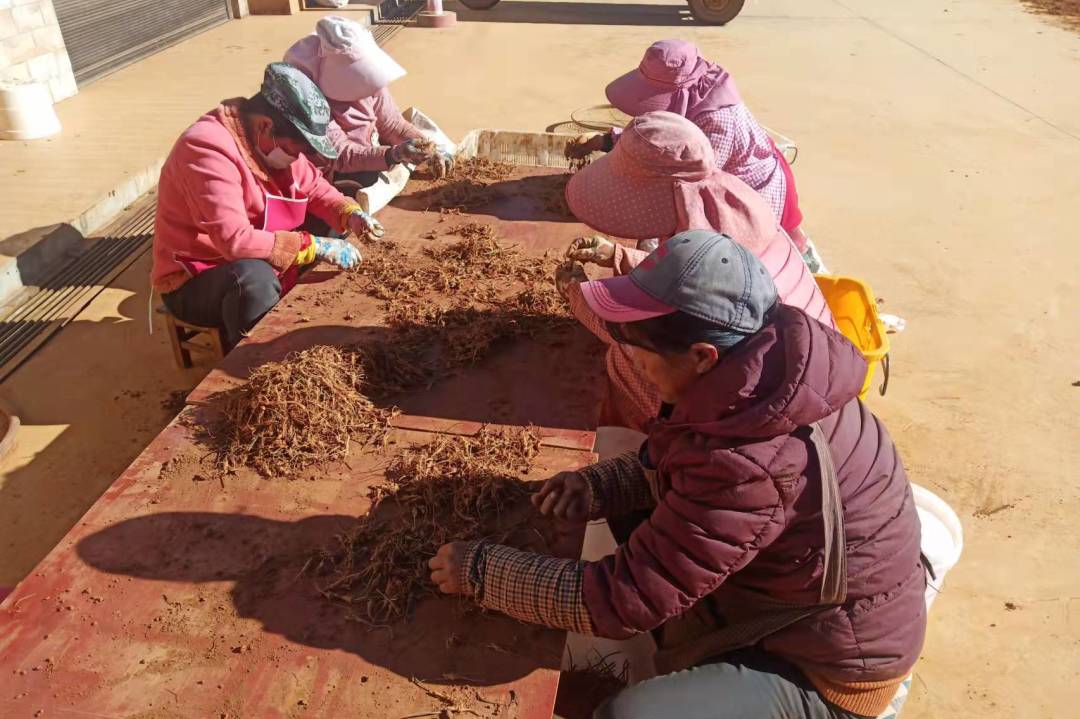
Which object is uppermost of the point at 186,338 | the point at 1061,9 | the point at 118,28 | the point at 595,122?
the point at 118,28

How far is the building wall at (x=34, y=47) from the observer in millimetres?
5816

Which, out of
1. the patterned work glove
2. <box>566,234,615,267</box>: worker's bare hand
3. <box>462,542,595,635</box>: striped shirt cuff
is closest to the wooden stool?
the patterned work glove

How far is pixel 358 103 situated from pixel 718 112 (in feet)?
6.65

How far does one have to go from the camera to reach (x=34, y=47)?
6090mm

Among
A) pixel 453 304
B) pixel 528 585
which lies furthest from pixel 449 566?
pixel 453 304

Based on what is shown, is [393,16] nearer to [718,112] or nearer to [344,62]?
[344,62]

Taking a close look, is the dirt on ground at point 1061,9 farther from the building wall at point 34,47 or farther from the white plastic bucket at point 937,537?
the building wall at point 34,47

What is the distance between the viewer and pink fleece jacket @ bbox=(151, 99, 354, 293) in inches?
118

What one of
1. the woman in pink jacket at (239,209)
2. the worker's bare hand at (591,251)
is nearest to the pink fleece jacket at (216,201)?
the woman in pink jacket at (239,209)

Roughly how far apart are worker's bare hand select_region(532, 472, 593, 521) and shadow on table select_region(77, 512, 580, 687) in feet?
0.17

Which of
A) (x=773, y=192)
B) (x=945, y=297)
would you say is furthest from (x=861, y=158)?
(x=773, y=192)

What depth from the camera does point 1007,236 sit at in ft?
17.5

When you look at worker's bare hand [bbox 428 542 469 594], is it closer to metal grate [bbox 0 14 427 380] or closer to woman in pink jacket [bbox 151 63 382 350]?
woman in pink jacket [bbox 151 63 382 350]

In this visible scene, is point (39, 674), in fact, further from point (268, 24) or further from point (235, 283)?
point (268, 24)
